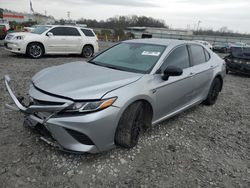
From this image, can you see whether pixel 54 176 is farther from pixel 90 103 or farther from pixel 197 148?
pixel 197 148

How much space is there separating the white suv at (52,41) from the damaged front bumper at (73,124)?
7751 mm

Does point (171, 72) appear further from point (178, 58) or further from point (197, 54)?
point (197, 54)

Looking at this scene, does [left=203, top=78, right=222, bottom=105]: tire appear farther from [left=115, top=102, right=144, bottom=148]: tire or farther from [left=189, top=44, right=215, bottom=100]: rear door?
[left=115, top=102, right=144, bottom=148]: tire

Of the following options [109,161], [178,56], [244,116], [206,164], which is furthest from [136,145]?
[244,116]

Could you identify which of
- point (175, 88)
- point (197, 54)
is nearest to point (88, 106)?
point (175, 88)

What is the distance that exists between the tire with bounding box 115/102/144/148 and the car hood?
0.35 metres

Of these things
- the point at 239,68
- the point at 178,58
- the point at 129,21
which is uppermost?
the point at 129,21

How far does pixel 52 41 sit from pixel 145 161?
8.66m

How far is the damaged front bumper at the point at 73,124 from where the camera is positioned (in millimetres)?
2344

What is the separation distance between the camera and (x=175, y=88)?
348 centimetres

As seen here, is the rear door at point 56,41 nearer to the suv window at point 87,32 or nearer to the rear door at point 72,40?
the rear door at point 72,40

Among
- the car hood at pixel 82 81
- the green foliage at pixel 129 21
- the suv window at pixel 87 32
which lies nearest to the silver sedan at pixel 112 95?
the car hood at pixel 82 81

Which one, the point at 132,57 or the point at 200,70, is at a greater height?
the point at 132,57

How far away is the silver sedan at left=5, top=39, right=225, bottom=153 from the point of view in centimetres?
239
